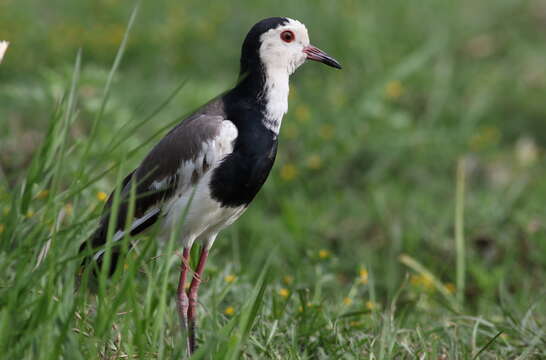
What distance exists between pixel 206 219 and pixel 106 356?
2.03ft

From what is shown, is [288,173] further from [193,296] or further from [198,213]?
[198,213]

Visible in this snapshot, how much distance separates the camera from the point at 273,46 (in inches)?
123

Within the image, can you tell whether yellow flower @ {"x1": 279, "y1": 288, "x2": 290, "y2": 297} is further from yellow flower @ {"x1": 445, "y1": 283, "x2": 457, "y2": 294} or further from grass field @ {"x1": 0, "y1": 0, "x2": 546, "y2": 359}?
yellow flower @ {"x1": 445, "y1": 283, "x2": 457, "y2": 294}

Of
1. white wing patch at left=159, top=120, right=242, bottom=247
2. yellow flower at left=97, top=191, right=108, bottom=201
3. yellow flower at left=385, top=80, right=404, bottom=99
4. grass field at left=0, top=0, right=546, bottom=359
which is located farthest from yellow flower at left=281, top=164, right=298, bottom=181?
white wing patch at left=159, top=120, right=242, bottom=247

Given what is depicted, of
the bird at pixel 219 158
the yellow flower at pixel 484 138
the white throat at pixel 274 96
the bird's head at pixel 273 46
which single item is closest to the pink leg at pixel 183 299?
the bird at pixel 219 158

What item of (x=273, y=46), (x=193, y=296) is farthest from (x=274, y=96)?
(x=193, y=296)

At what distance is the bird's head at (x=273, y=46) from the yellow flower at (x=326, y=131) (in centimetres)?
229

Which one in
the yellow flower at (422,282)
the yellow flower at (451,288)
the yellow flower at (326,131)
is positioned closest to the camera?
the yellow flower at (422,282)

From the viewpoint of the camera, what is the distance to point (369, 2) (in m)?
Result: 7.24

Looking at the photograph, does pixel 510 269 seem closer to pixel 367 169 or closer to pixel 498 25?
pixel 367 169

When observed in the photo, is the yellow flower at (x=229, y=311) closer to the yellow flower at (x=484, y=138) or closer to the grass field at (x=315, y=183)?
the grass field at (x=315, y=183)

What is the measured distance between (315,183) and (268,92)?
2.29 meters

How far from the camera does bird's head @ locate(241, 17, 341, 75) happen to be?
312 cm

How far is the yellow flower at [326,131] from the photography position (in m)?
5.48
